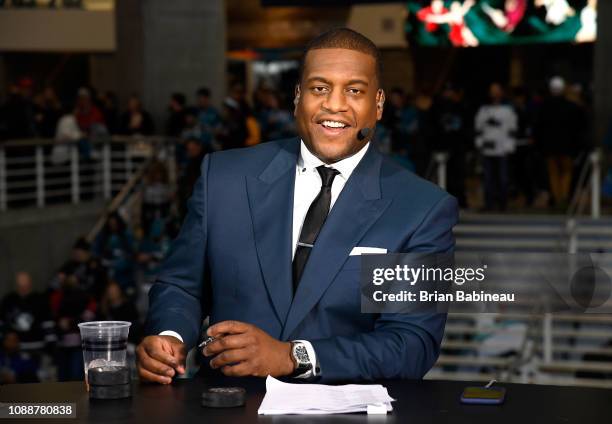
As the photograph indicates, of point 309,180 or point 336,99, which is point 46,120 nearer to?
point 309,180

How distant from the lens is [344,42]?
3.28 metres

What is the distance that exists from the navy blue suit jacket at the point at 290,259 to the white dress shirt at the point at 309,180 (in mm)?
22

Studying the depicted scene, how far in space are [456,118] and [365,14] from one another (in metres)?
15.3

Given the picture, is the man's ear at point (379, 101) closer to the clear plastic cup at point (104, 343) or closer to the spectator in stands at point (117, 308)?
the clear plastic cup at point (104, 343)

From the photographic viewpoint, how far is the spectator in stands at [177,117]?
52.6ft

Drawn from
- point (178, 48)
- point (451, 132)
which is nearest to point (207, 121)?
point (451, 132)

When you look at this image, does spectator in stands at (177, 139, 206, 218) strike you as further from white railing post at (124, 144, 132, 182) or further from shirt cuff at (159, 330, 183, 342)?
shirt cuff at (159, 330, 183, 342)

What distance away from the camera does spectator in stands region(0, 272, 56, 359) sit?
11.5 m

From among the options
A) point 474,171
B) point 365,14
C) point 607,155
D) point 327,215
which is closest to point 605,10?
point 607,155

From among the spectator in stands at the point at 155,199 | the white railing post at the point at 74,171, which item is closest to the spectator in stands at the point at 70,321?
the spectator in stands at the point at 155,199

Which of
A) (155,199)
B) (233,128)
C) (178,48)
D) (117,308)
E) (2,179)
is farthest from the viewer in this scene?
(178,48)

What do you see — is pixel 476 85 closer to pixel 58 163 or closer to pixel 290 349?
pixel 58 163

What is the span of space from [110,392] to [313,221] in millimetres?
779

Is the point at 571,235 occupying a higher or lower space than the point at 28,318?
higher
